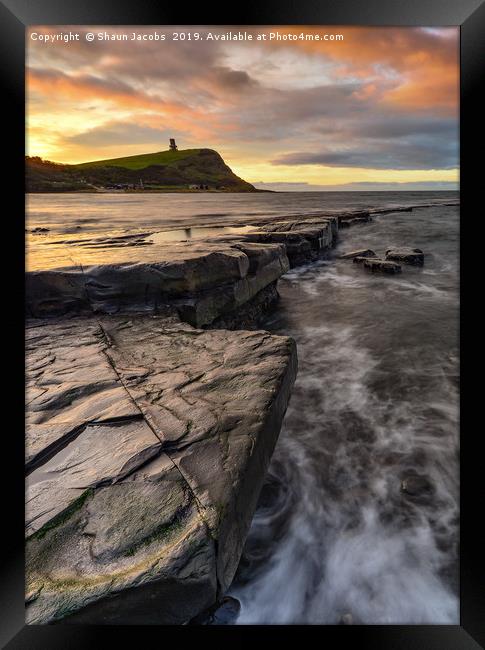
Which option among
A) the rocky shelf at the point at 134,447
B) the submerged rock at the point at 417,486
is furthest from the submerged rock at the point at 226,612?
the submerged rock at the point at 417,486

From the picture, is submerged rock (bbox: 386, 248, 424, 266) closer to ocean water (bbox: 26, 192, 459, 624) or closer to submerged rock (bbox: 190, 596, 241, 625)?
ocean water (bbox: 26, 192, 459, 624)

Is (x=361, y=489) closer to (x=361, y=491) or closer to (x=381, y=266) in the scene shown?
(x=361, y=491)

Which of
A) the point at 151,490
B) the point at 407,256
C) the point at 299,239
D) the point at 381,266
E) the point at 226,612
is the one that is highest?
the point at 299,239

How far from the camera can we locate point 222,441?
196 cm

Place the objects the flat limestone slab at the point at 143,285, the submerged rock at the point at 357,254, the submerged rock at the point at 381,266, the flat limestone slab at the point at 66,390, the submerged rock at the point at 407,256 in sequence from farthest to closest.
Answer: the submerged rock at the point at 357,254, the submerged rock at the point at 407,256, the submerged rock at the point at 381,266, the flat limestone slab at the point at 143,285, the flat limestone slab at the point at 66,390

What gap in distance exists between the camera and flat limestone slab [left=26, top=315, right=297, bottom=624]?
1390mm

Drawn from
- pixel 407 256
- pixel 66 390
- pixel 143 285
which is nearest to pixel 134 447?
pixel 66 390

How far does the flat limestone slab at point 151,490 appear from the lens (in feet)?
4.56

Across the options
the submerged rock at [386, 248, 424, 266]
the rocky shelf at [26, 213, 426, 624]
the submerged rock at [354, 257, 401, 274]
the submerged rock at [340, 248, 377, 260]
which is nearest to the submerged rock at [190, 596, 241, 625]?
the rocky shelf at [26, 213, 426, 624]

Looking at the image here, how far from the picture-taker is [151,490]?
1.67 meters

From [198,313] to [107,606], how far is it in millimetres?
3216

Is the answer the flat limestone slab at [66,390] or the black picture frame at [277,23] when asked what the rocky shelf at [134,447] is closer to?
the flat limestone slab at [66,390]

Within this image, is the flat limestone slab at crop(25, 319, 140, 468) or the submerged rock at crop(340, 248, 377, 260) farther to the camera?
the submerged rock at crop(340, 248, 377, 260)
